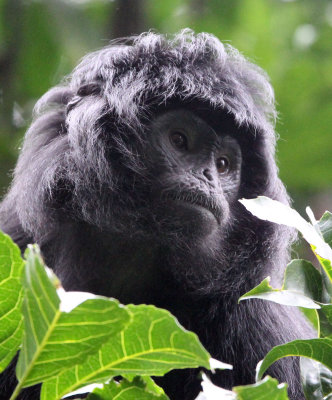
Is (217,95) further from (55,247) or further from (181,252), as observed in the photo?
(55,247)

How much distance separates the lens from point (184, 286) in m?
3.21

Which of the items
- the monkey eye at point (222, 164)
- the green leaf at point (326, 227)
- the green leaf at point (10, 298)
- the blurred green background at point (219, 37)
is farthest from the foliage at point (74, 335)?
the blurred green background at point (219, 37)

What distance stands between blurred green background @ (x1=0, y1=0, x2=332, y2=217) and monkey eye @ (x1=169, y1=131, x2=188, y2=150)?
2.05m

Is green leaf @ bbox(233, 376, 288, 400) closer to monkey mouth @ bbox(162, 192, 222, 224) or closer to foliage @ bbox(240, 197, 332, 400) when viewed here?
foliage @ bbox(240, 197, 332, 400)

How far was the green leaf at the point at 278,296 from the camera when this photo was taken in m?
1.73

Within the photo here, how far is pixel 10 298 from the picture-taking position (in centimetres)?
145

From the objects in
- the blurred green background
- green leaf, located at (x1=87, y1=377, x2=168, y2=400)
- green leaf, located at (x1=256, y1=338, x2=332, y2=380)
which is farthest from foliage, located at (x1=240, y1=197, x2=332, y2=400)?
the blurred green background

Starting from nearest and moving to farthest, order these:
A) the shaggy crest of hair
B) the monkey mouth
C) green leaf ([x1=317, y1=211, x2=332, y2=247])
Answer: green leaf ([x1=317, y1=211, x2=332, y2=247]) < the monkey mouth < the shaggy crest of hair

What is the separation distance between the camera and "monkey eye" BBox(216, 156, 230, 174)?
3.36m

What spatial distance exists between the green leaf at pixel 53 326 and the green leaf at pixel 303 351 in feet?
1.75

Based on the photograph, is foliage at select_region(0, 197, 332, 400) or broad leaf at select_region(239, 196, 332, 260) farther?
broad leaf at select_region(239, 196, 332, 260)

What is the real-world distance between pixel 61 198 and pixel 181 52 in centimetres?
85

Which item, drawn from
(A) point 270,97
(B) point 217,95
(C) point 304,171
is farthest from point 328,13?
(B) point 217,95

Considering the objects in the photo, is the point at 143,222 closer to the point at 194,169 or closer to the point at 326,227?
the point at 194,169
